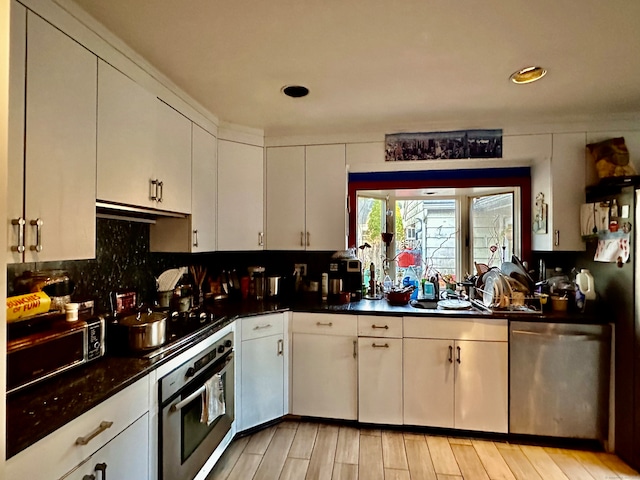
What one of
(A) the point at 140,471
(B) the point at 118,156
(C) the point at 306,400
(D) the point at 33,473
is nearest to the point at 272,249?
(C) the point at 306,400

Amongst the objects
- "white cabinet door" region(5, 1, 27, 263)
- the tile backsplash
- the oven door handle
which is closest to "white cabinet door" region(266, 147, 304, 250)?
the tile backsplash

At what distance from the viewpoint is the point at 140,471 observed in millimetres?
1376

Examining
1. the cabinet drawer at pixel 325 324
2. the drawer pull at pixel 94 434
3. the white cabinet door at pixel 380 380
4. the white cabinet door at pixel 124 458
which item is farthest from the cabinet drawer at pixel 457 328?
the drawer pull at pixel 94 434

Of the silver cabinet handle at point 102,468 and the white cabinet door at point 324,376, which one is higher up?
the silver cabinet handle at point 102,468

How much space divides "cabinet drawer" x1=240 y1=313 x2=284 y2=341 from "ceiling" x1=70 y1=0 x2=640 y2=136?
1450mm

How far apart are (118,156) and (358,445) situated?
2.22 m

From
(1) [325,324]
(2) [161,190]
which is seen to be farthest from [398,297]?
(2) [161,190]

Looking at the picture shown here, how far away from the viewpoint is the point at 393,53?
5.44 ft

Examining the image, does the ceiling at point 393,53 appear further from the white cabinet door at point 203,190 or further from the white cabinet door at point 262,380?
the white cabinet door at point 262,380

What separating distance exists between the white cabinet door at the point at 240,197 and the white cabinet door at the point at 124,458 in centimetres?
144

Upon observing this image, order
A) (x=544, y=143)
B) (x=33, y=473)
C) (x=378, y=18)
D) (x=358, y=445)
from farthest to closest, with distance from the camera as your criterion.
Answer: (x=544, y=143)
(x=358, y=445)
(x=378, y=18)
(x=33, y=473)

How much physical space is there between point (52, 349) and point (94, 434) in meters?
0.35

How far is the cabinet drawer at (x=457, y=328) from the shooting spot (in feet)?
7.61

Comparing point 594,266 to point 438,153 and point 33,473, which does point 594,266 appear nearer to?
point 438,153
